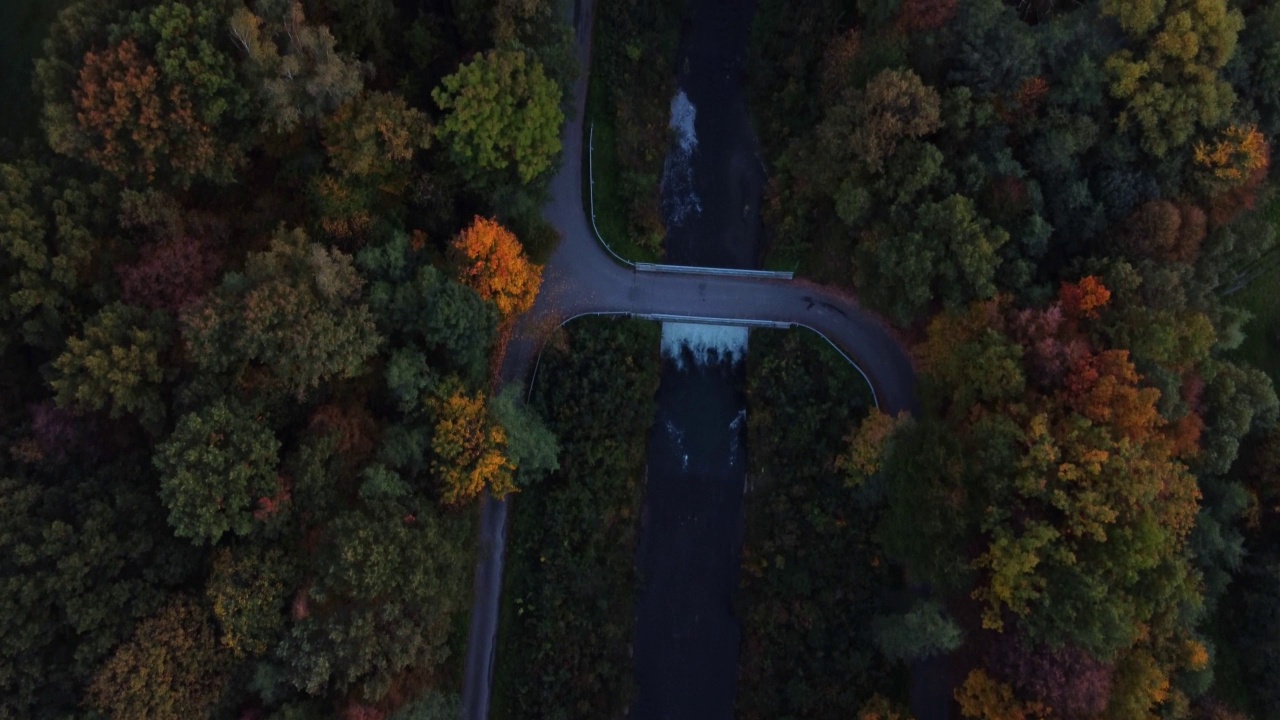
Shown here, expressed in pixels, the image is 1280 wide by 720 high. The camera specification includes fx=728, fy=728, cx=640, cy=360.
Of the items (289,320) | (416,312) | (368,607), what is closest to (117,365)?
(289,320)

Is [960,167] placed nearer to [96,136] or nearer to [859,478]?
[859,478]

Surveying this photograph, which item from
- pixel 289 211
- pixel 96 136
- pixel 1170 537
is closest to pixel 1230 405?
pixel 1170 537

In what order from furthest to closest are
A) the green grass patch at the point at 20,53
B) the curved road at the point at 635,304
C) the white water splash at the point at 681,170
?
1. the white water splash at the point at 681,170
2. the curved road at the point at 635,304
3. the green grass patch at the point at 20,53

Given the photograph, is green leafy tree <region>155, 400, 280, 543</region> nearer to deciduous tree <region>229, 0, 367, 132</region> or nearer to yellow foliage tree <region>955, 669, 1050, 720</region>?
deciduous tree <region>229, 0, 367, 132</region>

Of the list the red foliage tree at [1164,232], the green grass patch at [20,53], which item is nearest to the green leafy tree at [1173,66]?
the red foliage tree at [1164,232]

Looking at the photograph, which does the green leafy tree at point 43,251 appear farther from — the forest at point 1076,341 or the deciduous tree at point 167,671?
the forest at point 1076,341

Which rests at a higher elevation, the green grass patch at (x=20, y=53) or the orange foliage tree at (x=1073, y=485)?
the green grass patch at (x=20, y=53)
